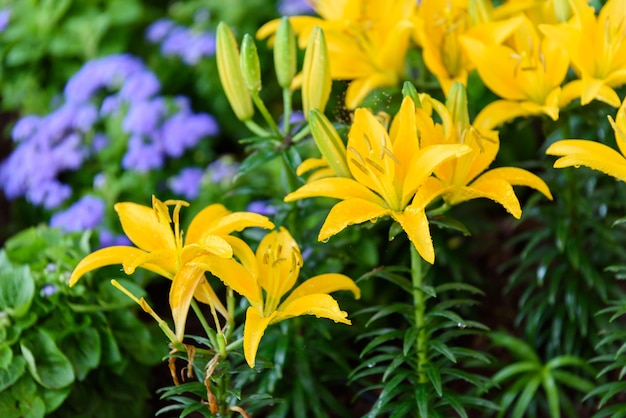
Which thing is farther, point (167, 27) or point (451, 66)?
point (167, 27)

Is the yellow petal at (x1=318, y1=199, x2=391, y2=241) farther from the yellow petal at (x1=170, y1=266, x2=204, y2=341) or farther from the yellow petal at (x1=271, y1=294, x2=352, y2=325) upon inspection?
the yellow petal at (x1=170, y1=266, x2=204, y2=341)

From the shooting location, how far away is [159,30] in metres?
2.74

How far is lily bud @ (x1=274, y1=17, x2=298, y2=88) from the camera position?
151 cm

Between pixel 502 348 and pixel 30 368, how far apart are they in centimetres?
112

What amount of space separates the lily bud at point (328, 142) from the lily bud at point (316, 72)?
4.0 inches

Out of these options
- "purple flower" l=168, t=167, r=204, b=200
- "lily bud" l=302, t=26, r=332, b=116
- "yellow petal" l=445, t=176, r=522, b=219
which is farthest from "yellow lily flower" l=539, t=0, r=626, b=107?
"purple flower" l=168, t=167, r=204, b=200

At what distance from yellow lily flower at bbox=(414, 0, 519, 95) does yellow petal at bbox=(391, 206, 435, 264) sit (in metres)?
0.42

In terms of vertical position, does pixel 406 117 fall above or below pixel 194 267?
above

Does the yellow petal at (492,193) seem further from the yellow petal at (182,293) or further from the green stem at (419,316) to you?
the yellow petal at (182,293)

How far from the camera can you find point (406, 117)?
127 cm

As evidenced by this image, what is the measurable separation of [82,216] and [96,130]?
442 millimetres

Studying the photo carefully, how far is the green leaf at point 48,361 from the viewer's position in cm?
156

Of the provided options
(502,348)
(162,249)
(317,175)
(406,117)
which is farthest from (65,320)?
(502,348)

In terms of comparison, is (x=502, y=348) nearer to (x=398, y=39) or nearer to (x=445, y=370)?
(x=445, y=370)
